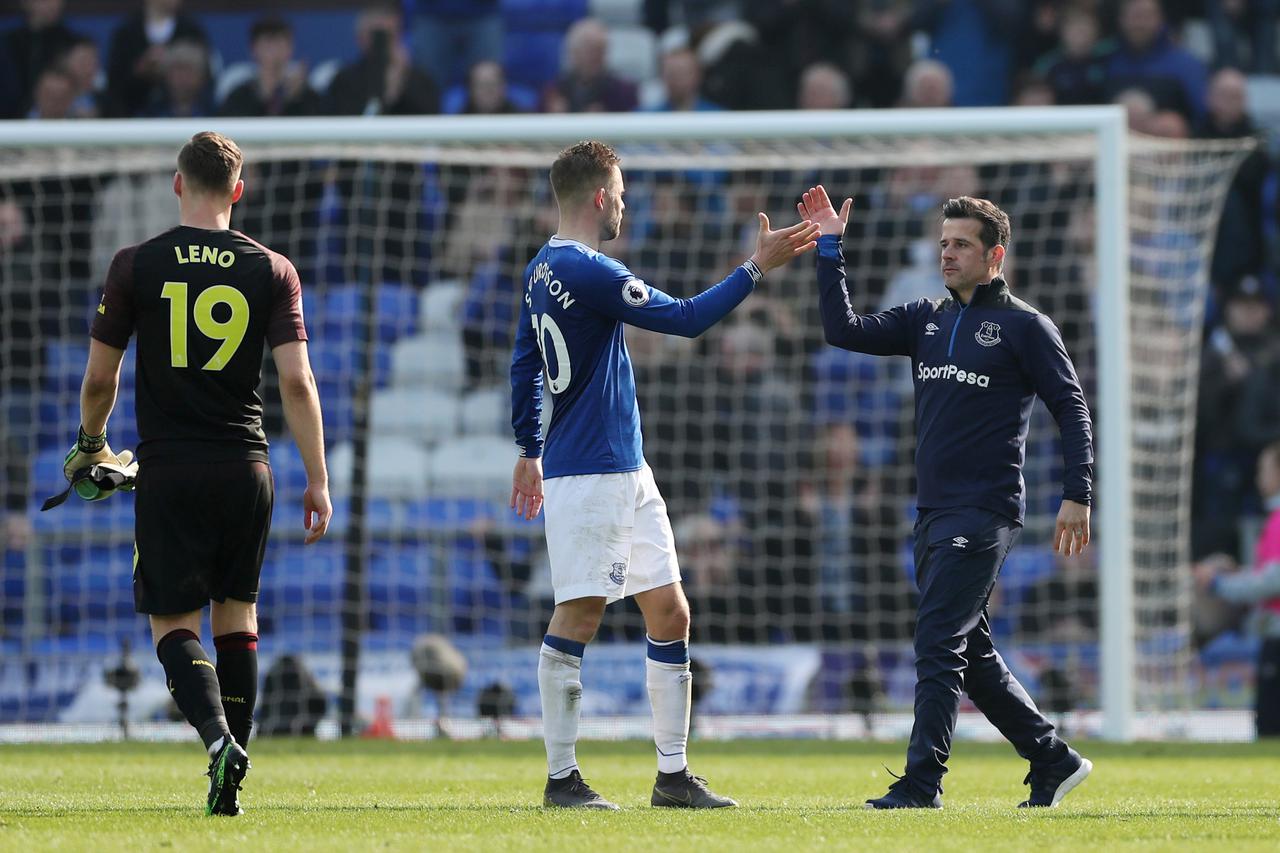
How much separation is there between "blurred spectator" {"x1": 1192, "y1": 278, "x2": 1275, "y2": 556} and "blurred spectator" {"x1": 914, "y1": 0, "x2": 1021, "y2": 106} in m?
3.46

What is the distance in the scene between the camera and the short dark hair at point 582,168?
5.45m

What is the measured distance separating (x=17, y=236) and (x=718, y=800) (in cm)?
914

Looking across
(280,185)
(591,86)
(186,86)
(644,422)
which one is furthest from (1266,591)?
(186,86)

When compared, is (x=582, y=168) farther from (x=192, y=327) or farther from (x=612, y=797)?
(x=612, y=797)

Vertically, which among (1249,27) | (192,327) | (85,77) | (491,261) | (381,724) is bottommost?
(381,724)

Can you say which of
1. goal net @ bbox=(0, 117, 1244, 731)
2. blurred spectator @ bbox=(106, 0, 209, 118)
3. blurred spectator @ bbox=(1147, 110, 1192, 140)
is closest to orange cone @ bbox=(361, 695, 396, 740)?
goal net @ bbox=(0, 117, 1244, 731)

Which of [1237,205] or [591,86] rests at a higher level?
[591,86]

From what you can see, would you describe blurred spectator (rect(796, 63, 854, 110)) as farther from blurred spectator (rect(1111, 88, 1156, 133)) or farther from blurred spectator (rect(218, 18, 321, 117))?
blurred spectator (rect(218, 18, 321, 117))

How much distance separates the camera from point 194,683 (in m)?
5.06

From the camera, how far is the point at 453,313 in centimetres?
1279

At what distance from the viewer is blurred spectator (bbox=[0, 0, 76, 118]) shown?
618 inches

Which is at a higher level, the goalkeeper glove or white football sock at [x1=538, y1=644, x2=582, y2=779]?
the goalkeeper glove

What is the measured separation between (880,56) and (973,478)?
1037cm

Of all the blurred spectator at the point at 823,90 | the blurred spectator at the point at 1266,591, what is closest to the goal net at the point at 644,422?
the blurred spectator at the point at 1266,591
